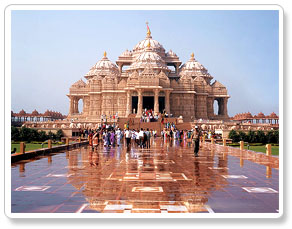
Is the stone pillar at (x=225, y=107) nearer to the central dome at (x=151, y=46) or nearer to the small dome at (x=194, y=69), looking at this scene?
the small dome at (x=194, y=69)

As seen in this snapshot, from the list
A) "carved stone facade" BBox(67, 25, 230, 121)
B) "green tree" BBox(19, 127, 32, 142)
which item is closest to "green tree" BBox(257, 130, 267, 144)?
"green tree" BBox(19, 127, 32, 142)

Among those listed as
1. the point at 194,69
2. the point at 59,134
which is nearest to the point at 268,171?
the point at 59,134

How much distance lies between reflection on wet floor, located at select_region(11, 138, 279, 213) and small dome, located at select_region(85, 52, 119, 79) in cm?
7047

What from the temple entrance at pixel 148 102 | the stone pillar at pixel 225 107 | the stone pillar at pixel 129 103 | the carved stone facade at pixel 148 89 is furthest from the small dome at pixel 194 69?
the stone pillar at pixel 129 103

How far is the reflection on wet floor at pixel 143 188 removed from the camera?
829 centimetres

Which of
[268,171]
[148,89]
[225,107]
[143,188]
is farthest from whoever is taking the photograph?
[225,107]

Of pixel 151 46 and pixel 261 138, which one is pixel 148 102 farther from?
pixel 261 138

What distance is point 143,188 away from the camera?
10.4 metres

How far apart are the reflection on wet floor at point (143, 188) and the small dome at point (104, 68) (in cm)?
7047

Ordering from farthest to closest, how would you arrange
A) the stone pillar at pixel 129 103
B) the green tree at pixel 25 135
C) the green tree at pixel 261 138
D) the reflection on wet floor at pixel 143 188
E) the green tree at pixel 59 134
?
the stone pillar at pixel 129 103, the green tree at pixel 59 134, the green tree at pixel 261 138, the green tree at pixel 25 135, the reflection on wet floor at pixel 143 188

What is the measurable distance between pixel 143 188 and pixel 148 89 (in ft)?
191
